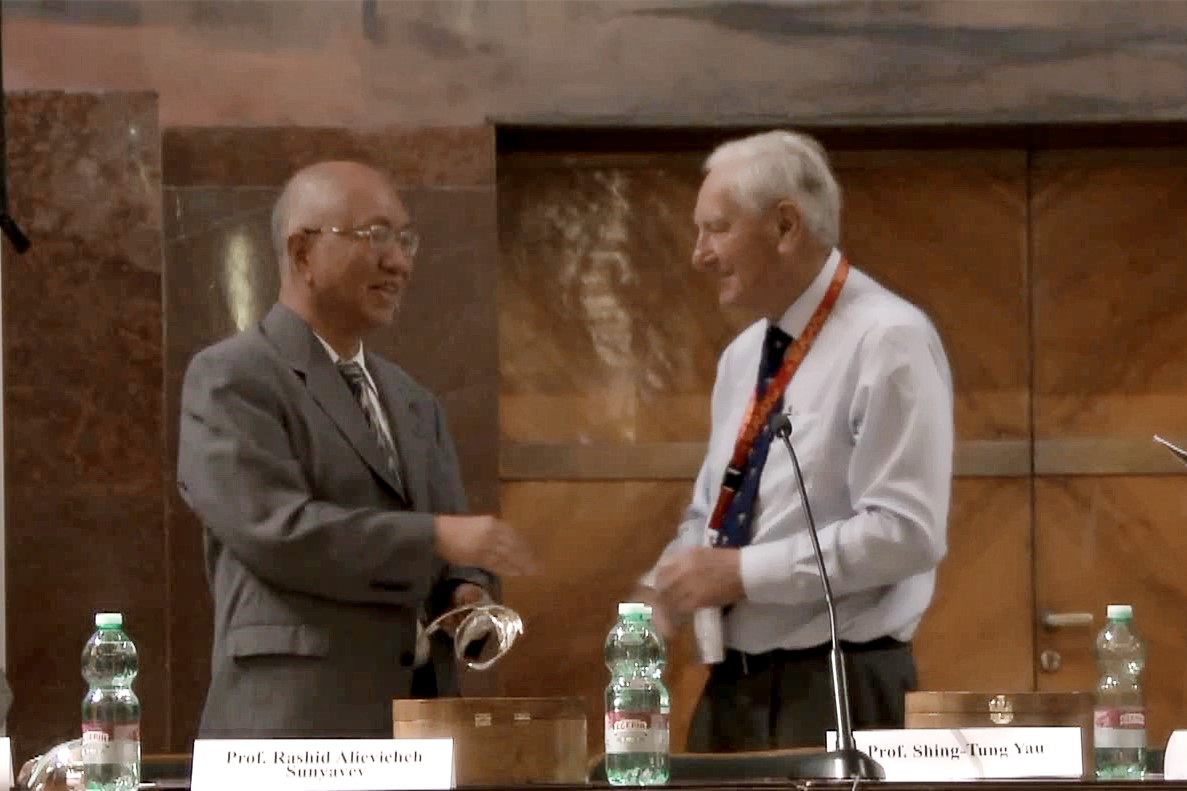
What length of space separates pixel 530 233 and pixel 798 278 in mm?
792

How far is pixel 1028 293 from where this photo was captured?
4.45 meters

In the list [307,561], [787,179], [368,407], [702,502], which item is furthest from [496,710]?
[787,179]

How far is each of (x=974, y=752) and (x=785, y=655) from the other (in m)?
1.08

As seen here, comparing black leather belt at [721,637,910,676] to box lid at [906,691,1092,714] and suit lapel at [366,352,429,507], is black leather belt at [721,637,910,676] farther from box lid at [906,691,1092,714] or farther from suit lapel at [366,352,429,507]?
box lid at [906,691,1092,714]

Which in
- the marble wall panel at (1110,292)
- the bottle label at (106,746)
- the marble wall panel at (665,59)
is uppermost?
the marble wall panel at (665,59)

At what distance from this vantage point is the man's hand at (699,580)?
11.8 ft

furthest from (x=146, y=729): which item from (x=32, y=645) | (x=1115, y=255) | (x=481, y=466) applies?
(x=1115, y=255)

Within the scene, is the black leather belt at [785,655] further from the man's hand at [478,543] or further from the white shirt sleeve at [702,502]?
the man's hand at [478,543]

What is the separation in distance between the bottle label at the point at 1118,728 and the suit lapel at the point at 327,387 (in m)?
1.46

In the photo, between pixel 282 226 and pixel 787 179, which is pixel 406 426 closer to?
pixel 282 226

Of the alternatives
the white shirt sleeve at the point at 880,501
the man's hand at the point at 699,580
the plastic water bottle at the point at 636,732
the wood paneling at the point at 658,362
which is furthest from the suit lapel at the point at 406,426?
the plastic water bottle at the point at 636,732

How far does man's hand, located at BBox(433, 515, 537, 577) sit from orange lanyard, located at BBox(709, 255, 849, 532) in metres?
0.41

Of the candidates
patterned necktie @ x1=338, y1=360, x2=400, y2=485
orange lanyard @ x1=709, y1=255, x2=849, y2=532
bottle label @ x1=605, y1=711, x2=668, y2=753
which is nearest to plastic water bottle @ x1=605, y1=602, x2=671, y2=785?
bottle label @ x1=605, y1=711, x2=668, y2=753

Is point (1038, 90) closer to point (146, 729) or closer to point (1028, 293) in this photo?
point (1028, 293)
